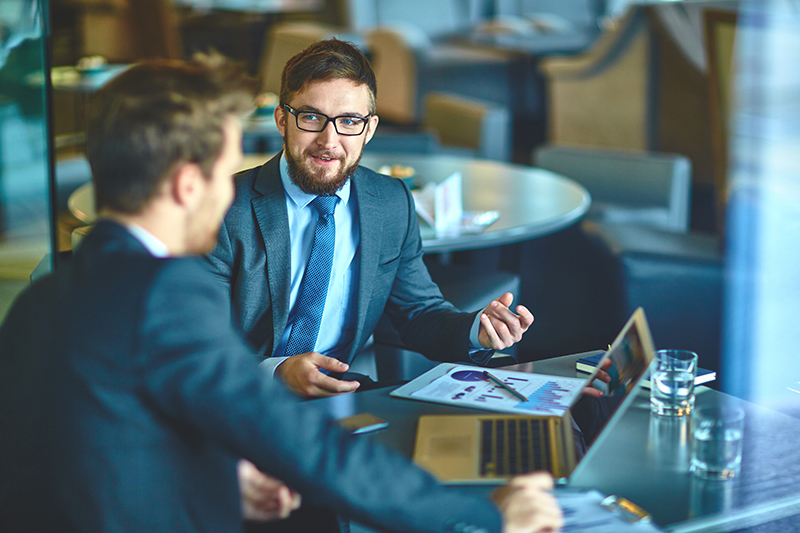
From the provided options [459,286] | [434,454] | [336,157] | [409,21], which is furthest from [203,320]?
[409,21]

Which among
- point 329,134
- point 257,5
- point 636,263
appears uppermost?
point 257,5

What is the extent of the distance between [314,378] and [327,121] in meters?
0.55

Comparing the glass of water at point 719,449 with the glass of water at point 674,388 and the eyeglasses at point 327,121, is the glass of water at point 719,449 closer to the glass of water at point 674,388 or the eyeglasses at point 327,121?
the glass of water at point 674,388

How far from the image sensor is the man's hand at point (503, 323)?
160cm

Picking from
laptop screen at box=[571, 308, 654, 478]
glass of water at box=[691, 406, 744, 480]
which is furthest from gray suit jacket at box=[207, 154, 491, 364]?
glass of water at box=[691, 406, 744, 480]

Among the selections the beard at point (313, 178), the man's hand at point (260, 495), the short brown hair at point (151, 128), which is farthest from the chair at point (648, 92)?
the short brown hair at point (151, 128)

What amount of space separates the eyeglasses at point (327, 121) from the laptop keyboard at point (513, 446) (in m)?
0.72

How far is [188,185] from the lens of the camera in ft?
3.07

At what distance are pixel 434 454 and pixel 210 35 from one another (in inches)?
369

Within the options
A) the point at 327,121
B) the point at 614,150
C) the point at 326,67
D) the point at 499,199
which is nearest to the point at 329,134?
the point at 327,121

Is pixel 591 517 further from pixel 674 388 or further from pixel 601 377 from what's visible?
pixel 674 388

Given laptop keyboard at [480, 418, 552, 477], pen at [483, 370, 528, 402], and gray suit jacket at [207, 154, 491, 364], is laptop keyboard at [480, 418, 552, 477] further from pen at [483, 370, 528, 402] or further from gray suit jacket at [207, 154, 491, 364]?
gray suit jacket at [207, 154, 491, 364]

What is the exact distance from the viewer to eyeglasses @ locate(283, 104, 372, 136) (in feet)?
A: 5.61

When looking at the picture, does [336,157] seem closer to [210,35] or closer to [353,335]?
[353,335]
